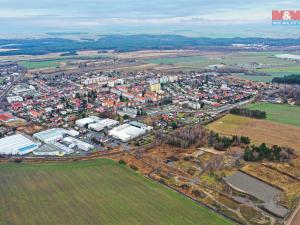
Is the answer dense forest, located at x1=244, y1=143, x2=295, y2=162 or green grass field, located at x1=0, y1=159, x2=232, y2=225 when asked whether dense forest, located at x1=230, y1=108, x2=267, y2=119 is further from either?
green grass field, located at x1=0, y1=159, x2=232, y2=225

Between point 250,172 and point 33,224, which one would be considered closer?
point 33,224

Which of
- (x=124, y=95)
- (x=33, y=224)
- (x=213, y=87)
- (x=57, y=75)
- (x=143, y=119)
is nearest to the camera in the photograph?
(x=33, y=224)

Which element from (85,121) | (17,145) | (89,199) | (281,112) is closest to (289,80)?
(281,112)

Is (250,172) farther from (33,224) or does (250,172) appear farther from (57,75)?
(57,75)

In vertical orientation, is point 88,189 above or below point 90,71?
below

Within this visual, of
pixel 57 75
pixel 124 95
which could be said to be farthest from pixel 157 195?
pixel 57 75

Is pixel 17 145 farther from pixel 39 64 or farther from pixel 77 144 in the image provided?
pixel 39 64

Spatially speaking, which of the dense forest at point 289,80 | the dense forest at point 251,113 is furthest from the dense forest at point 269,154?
the dense forest at point 289,80
